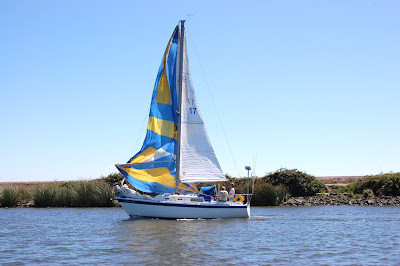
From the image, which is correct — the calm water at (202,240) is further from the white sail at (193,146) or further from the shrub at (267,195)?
the shrub at (267,195)

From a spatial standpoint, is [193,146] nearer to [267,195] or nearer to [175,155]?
[175,155]

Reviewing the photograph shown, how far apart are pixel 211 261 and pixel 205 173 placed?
14.4 metres

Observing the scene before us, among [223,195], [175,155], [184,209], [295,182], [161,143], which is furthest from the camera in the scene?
[295,182]

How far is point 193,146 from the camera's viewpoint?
98.9ft

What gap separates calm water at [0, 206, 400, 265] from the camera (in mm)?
16375

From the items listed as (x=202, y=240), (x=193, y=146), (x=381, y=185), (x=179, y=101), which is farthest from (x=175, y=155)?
(x=381, y=185)

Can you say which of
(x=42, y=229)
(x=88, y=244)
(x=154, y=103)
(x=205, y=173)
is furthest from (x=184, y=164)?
(x=88, y=244)

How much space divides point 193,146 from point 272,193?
1358 cm

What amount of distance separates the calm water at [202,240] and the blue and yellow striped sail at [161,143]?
2.69m

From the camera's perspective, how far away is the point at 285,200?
42.7m

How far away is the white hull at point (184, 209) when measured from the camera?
28.4m

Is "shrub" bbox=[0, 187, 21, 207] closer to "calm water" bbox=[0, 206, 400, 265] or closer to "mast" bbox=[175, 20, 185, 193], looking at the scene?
"calm water" bbox=[0, 206, 400, 265]

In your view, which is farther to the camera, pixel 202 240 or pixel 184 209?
pixel 184 209

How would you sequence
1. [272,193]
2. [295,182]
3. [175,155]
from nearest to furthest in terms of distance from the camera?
[175,155] < [272,193] < [295,182]
